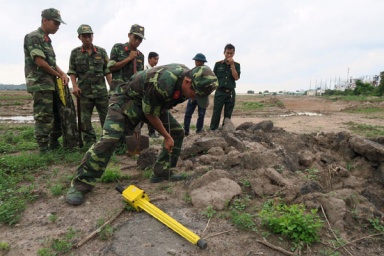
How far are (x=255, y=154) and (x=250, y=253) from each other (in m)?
1.57

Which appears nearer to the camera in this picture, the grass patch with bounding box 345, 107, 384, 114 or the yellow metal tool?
the yellow metal tool

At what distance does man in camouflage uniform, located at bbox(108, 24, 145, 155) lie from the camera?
452 cm

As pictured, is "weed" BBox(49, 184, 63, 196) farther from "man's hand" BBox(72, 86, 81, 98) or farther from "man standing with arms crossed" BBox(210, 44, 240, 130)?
"man standing with arms crossed" BBox(210, 44, 240, 130)

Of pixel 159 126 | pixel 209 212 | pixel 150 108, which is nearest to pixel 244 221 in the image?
pixel 209 212

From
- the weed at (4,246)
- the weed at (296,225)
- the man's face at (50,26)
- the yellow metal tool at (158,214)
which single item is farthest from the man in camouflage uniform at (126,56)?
the weed at (296,225)

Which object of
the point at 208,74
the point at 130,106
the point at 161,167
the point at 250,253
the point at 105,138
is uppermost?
the point at 208,74

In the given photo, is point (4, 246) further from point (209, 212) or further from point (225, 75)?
point (225, 75)

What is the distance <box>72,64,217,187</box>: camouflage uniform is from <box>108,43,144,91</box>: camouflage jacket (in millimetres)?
1614

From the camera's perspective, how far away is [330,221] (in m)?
2.48

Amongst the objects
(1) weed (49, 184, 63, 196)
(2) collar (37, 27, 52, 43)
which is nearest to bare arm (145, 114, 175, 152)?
(1) weed (49, 184, 63, 196)

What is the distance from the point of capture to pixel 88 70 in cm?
469

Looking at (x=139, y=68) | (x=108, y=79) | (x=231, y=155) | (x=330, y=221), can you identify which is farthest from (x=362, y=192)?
(x=108, y=79)

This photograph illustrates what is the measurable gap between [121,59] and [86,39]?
1.94 feet

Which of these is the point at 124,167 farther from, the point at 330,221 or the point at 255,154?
the point at 330,221
